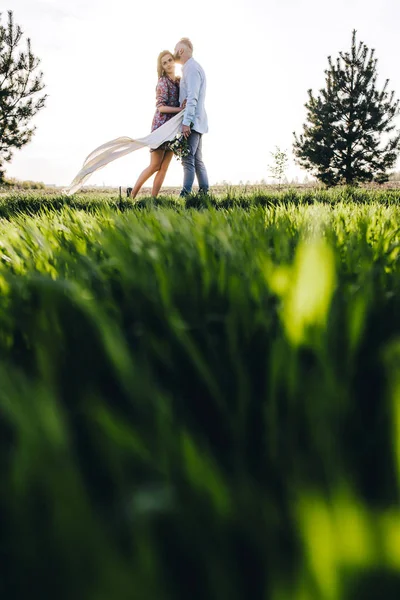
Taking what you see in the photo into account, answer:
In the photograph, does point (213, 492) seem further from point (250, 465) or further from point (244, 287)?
point (244, 287)

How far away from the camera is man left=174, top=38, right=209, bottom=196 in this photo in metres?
6.06

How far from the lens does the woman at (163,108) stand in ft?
21.4

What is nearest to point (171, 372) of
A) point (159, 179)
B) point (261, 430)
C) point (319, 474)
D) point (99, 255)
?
point (261, 430)

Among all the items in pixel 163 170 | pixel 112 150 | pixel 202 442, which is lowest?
pixel 202 442

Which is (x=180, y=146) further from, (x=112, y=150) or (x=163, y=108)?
(x=112, y=150)

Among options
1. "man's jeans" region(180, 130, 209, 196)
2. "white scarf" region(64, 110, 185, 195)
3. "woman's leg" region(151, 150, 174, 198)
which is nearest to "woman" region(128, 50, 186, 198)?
"woman's leg" region(151, 150, 174, 198)

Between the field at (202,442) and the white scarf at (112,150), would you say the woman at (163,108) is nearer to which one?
the white scarf at (112,150)

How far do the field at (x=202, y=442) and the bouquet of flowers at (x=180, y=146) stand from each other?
5766 millimetres

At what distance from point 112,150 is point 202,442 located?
7087 millimetres

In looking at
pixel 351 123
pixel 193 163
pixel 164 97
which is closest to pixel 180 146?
pixel 193 163

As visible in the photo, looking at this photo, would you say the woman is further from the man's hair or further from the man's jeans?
the man's jeans

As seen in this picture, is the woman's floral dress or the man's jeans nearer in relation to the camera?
the man's jeans

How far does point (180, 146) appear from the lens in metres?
6.28

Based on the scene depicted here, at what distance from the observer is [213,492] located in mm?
267
